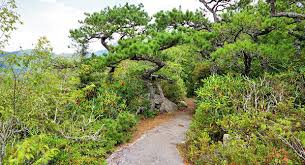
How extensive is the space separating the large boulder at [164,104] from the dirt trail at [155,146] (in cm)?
145

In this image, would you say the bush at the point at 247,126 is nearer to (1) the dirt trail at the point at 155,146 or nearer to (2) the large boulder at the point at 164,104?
(1) the dirt trail at the point at 155,146

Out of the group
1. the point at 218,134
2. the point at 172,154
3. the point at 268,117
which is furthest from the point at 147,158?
the point at 268,117

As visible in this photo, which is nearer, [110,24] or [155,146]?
[155,146]

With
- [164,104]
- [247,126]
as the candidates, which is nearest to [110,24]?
[164,104]

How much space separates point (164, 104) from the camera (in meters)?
15.1

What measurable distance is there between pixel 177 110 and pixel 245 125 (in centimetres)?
753

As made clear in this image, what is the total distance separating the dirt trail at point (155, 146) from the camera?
28.7 feet

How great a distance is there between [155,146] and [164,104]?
544 centimetres

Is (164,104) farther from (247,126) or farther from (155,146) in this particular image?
(247,126)

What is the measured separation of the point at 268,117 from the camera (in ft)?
29.1

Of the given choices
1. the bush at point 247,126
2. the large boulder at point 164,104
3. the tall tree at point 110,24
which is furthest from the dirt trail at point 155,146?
the tall tree at point 110,24

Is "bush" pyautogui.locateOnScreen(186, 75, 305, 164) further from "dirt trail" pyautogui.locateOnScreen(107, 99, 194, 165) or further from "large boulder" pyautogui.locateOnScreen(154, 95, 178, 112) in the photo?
"large boulder" pyautogui.locateOnScreen(154, 95, 178, 112)

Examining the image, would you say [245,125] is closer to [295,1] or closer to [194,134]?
[194,134]

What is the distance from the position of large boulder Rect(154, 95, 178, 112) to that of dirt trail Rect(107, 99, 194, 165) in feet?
4.75
